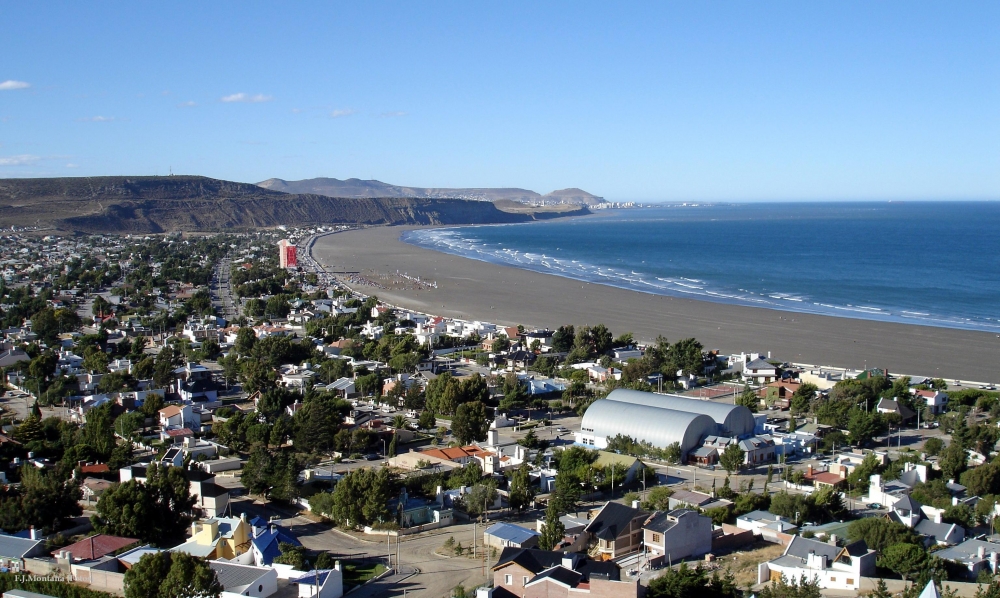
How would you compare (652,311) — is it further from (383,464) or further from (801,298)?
(383,464)

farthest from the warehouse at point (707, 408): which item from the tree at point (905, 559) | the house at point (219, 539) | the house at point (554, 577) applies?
the house at point (219, 539)

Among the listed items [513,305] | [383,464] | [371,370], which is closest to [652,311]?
[513,305]

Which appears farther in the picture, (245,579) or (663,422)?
(663,422)

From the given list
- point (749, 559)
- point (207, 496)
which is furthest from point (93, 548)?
point (749, 559)

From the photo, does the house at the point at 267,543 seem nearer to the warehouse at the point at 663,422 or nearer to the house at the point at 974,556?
the warehouse at the point at 663,422

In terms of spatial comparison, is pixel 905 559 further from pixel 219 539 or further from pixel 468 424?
pixel 468 424

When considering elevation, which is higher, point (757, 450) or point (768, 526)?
point (768, 526)

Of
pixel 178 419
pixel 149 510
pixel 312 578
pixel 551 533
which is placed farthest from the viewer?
pixel 178 419
